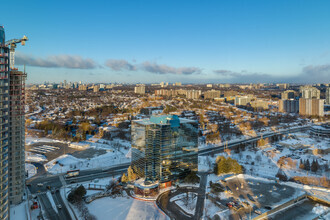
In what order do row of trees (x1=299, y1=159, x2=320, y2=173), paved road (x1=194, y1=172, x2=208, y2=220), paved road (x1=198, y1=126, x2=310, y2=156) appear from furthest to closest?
paved road (x1=198, y1=126, x2=310, y2=156)
row of trees (x1=299, y1=159, x2=320, y2=173)
paved road (x1=194, y1=172, x2=208, y2=220)

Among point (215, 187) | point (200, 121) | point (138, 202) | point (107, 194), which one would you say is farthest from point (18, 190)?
point (200, 121)

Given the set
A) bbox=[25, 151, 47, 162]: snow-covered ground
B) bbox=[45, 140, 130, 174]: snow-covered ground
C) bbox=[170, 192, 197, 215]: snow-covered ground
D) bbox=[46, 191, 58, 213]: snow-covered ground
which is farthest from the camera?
bbox=[25, 151, 47, 162]: snow-covered ground

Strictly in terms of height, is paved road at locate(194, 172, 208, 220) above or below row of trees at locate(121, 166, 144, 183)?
below

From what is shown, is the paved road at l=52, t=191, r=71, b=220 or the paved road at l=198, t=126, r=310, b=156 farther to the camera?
the paved road at l=198, t=126, r=310, b=156

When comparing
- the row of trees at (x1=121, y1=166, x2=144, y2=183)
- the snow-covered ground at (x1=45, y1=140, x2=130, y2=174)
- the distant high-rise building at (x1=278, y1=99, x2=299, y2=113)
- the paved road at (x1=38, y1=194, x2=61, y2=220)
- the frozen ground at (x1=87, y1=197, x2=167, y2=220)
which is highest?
the distant high-rise building at (x1=278, y1=99, x2=299, y2=113)

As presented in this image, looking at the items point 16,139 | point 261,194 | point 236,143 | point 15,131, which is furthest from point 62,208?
point 236,143

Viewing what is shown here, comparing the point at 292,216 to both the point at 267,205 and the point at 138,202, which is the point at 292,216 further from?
the point at 138,202

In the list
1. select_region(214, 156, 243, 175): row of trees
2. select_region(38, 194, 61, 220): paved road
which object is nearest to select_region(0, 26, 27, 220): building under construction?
select_region(38, 194, 61, 220): paved road

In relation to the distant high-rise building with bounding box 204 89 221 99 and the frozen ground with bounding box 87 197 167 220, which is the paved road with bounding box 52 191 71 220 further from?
the distant high-rise building with bounding box 204 89 221 99
